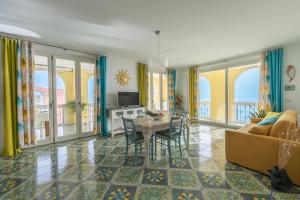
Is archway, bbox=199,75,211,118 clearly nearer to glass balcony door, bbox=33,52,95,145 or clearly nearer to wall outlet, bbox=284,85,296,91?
wall outlet, bbox=284,85,296,91

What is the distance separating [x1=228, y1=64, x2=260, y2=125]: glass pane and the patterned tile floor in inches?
130

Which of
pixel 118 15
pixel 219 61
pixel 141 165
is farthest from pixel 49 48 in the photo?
pixel 219 61

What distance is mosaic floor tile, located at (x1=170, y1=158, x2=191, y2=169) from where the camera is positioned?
Result: 2.62 metres

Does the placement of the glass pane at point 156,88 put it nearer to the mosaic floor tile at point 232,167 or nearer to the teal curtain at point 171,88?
the teal curtain at point 171,88

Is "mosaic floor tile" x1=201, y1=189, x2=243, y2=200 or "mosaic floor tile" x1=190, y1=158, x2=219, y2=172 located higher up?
"mosaic floor tile" x1=190, y1=158, x2=219, y2=172

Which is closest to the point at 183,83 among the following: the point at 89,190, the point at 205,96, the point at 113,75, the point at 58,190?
the point at 205,96

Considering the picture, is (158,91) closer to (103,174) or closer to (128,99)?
(128,99)

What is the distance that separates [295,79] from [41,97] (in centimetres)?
644

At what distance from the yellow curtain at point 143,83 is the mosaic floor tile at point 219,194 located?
12.8ft

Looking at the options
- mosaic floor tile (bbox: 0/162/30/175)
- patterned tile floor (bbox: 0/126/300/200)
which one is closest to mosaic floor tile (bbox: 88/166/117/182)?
patterned tile floor (bbox: 0/126/300/200)

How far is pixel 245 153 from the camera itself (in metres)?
2.47

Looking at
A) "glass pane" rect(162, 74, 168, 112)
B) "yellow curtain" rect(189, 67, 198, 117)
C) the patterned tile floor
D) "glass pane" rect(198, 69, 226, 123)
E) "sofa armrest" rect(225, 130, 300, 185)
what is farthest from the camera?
"glass pane" rect(162, 74, 168, 112)

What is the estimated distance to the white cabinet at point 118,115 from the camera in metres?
4.48

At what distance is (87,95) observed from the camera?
452 centimetres
